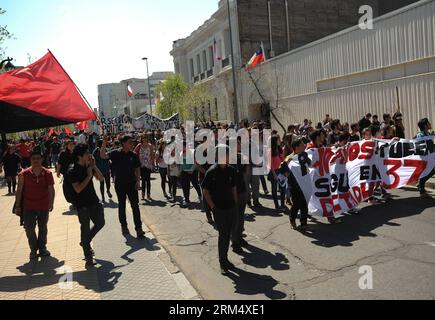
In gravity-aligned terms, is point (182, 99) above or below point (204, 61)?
below

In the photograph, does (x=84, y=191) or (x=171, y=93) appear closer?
(x=84, y=191)

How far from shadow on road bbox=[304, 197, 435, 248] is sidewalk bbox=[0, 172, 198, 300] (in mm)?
2520

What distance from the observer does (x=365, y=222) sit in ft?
25.4

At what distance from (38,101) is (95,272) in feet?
9.25

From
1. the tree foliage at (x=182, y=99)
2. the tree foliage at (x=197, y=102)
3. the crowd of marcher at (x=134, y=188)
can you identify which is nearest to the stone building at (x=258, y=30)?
the tree foliage at (x=197, y=102)

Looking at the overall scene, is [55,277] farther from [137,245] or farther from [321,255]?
[321,255]

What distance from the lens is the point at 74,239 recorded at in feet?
26.9

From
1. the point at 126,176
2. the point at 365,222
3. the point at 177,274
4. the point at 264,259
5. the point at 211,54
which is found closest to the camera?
the point at 177,274

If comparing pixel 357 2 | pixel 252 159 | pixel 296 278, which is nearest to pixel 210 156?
pixel 252 159

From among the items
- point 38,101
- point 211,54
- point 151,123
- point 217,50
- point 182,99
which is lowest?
point 38,101

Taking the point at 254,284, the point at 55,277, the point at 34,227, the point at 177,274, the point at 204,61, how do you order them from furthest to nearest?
the point at 204,61 → the point at 34,227 → the point at 55,277 → the point at 177,274 → the point at 254,284

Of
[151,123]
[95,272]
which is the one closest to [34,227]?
[95,272]

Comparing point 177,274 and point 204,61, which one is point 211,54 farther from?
point 177,274
